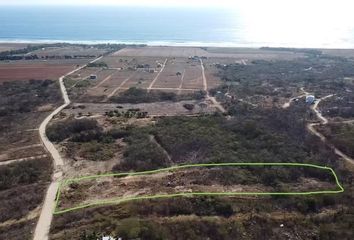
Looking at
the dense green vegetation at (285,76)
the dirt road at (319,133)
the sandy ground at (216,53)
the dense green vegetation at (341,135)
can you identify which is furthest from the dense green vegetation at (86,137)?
the sandy ground at (216,53)

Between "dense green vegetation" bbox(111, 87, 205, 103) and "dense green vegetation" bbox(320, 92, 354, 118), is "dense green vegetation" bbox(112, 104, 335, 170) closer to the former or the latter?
"dense green vegetation" bbox(320, 92, 354, 118)

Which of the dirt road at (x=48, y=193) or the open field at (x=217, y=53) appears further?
the open field at (x=217, y=53)

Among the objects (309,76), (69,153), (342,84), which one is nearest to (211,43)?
(309,76)

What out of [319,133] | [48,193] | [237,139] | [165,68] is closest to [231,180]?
[237,139]

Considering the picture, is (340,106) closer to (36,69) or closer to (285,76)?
(285,76)

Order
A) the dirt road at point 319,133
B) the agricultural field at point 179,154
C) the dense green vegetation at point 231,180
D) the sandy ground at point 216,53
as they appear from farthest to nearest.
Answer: the sandy ground at point 216,53 < the dirt road at point 319,133 < the agricultural field at point 179,154 < the dense green vegetation at point 231,180

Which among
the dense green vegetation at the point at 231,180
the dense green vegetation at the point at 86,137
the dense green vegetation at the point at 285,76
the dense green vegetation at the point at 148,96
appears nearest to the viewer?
the dense green vegetation at the point at 231,180

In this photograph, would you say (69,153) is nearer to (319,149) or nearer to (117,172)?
(117,172)

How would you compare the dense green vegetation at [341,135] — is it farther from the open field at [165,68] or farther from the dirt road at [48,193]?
the open field at [165,68]
